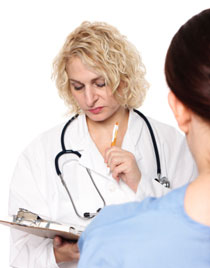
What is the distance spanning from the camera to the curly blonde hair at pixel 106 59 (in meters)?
1.85

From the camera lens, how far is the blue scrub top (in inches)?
32.3

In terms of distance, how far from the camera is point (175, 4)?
2766 mm

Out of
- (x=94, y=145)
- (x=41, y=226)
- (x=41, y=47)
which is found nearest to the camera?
(x=41, y=226)

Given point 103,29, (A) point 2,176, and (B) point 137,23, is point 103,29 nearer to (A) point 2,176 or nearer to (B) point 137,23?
(B) point 137,23

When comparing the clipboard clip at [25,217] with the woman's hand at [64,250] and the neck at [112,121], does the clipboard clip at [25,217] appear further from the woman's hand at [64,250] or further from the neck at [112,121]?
the neck at [112,121]

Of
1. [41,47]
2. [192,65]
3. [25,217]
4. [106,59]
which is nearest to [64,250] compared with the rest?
[25,217]

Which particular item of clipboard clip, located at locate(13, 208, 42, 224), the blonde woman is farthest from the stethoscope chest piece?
clipboard clip, located at locate(13, 208, 42, 224)

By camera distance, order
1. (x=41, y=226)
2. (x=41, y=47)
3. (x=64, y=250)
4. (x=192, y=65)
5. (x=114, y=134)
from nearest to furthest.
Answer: (x=192, y=65) < (x=41, y=226) < (x=64, y=250) < (x=114, y=134) < (x=41, y=47)

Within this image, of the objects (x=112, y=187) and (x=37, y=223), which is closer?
(x=37, y=223)

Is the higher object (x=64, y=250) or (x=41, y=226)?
(x=41, y=226)

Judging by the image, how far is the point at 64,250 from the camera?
1.82m

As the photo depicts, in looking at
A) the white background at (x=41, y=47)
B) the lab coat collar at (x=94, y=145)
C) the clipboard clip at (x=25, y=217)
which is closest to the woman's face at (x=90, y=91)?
the lab coat collar at (x=94, y=145)

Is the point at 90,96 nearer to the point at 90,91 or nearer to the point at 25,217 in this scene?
the point at 90,91

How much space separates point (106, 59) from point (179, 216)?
1.12m
